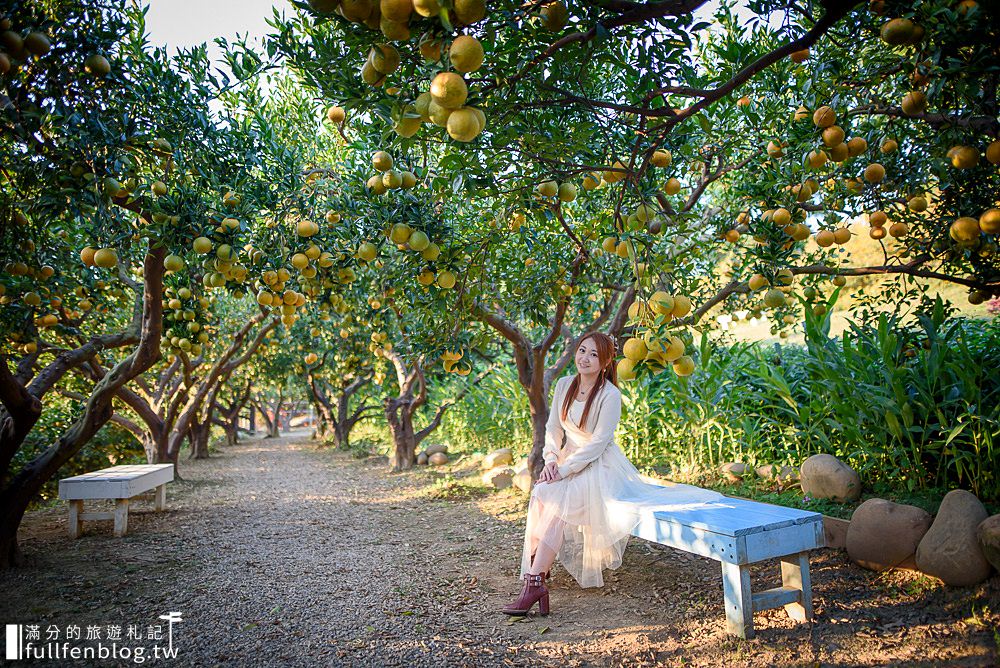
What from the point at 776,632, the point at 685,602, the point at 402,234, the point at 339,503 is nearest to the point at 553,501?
the point at 685,602

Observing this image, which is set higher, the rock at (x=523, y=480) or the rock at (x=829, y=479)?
the rock at (x=829, y=479)

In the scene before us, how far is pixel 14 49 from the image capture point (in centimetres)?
206

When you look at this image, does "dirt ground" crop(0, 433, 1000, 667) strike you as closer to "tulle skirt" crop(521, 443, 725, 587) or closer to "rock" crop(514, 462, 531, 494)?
"tulle skirt" crop(521, 443, 725, 587)

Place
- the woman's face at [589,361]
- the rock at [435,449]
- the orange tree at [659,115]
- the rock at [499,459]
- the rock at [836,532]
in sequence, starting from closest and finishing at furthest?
the orange tree at [659,115]
the rock at [836,532]
the woman's face at [589,361]
the rock at [499,459]
the rock at [435,449]

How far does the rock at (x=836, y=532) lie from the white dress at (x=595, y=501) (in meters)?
0.77

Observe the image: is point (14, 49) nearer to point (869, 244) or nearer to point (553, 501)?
point (553, 501)

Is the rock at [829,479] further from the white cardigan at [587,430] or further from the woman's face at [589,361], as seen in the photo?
the woman's face at [589,361]

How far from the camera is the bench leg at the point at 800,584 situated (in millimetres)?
2711

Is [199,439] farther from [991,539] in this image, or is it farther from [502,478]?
[991,539]

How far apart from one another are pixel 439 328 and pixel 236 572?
2.12 metres

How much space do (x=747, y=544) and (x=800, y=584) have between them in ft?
1.46

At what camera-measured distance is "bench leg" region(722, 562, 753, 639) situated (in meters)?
2.57

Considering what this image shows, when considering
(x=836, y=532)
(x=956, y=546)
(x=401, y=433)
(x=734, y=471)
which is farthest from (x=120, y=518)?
(x=956, y=546)

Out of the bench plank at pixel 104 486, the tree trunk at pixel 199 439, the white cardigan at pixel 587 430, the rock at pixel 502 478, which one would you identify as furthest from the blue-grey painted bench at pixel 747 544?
the tree trunk at pixel 199 439
